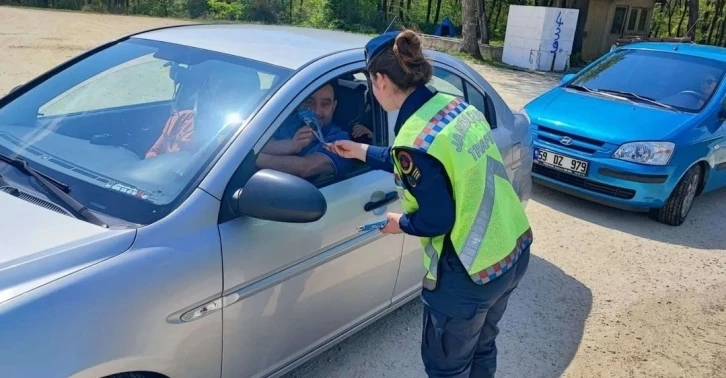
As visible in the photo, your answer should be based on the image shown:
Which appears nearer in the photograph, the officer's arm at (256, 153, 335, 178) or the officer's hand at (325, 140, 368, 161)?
the officer's hand at (325, 140, 368, 161)

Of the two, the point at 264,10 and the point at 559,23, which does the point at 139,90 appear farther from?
the point at 264,10

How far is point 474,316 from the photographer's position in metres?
2.07

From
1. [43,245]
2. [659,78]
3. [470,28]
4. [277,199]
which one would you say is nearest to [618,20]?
[470,28]

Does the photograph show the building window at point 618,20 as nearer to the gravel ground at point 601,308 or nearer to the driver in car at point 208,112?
the gravel ground at point 601,308

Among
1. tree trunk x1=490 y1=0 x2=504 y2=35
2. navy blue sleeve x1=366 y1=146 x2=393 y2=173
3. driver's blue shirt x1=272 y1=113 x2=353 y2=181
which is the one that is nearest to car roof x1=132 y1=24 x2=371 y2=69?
driver's blue shirt x1=272 y1=113 x2=353 y2=181

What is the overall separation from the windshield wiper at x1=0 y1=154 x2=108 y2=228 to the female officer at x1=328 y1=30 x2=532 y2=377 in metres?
1.03

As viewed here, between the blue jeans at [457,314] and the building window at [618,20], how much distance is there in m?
25.2

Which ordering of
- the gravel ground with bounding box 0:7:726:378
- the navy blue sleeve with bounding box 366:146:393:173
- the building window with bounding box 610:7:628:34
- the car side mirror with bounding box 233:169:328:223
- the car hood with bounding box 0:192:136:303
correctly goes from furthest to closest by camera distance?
the building window with bounding box 610:7:628:34, the gravel ground with bounding box 0:7:726:378, the navy blue sleeve with bounding box 366:146:393:173, the car side mirror with bounding box 233:169:328:223, the car hood with bounding box 0:192:136:303

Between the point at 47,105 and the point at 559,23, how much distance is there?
17215mm

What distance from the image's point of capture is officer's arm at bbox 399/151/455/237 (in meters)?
1.87

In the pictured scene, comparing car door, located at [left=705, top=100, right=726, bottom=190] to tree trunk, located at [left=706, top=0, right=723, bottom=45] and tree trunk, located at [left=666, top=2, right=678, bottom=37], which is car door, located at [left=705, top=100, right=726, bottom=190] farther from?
tree trunk, located at [left=666, top=2, right=678, bottom=37]

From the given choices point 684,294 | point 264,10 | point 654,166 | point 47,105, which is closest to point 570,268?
point 684,294

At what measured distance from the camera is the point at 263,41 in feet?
9.33

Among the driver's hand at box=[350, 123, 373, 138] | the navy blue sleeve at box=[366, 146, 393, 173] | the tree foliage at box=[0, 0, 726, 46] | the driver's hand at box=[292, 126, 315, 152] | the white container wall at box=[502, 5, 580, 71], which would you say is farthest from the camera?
the tree foliage at box=[0, 0, 726, 46]
